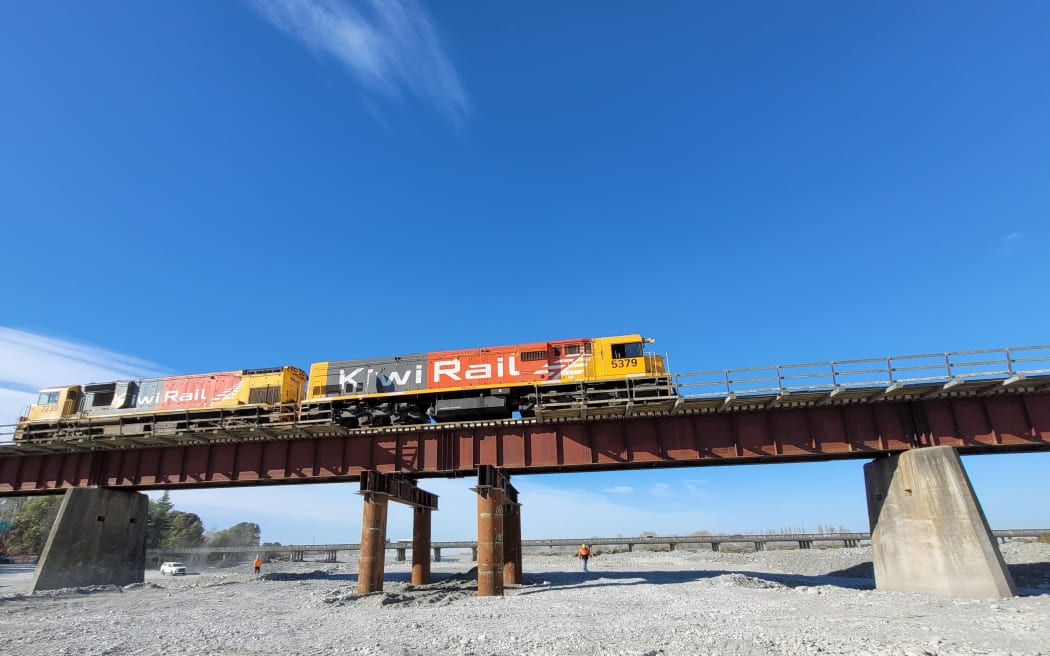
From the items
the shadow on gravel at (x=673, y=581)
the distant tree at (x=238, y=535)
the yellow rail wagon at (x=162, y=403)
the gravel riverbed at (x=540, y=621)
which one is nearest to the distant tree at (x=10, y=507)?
the distant tree at (x=238, y=535)

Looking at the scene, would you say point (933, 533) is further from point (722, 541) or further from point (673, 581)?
point (722, 541)

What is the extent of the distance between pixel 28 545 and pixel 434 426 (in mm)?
85297

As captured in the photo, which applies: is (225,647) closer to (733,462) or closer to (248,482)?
(248,482)

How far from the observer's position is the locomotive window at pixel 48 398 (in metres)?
35.1

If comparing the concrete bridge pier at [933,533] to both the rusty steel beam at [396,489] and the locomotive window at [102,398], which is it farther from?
the locomotive window at [102,398]

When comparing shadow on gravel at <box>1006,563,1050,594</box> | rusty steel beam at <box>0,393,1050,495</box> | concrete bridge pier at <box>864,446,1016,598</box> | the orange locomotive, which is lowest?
shadow on gravel at <box>1006,563,1050,594</box>

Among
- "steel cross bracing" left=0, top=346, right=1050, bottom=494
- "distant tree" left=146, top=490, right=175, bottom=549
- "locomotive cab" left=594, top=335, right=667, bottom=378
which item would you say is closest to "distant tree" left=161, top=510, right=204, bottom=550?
"distant tree" left=146, top=490, right=175, bottom=549

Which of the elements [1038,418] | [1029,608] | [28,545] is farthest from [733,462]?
[28,545]

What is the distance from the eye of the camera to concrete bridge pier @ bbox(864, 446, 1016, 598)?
2048 cm

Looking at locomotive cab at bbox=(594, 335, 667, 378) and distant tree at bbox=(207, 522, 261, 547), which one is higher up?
locomotive cab at bbox=(594, 335, 667, 378)

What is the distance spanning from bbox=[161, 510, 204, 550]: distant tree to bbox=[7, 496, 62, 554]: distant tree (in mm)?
17244

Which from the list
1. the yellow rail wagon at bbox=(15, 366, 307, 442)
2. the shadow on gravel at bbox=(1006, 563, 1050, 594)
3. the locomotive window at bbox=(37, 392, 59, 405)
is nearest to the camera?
the shadow on gravel at bbox=(1006, 563, 1050, 594)

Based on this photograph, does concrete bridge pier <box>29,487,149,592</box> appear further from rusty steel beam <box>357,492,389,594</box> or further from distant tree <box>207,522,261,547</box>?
distant tree <box>207,522,261,547</box>

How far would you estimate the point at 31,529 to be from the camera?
78.3 metres
